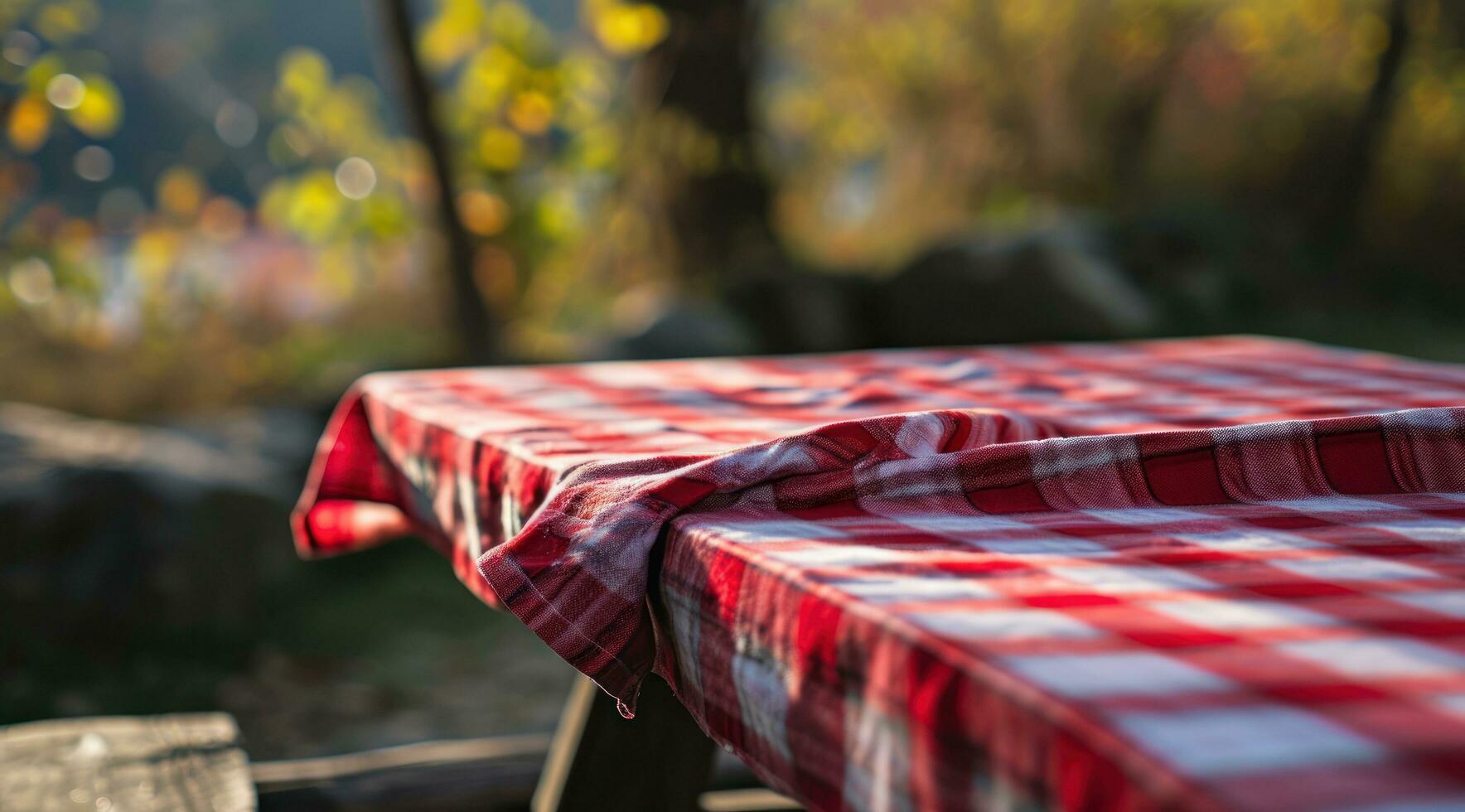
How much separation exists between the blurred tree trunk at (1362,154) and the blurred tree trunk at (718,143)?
9.43ft

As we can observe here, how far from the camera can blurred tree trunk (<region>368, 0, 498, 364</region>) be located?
15.7 feet

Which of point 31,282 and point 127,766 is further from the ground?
point 31,282

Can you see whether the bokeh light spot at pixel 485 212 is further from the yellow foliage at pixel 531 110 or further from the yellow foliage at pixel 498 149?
the yellow foliage at pixel 531 110

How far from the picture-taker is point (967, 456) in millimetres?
1024

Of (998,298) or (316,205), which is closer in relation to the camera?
(316,205)

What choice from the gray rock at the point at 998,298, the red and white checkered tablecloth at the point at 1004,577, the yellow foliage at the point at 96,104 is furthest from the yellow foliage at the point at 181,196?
the red and white checkered tablecloth at the point at 1004,577

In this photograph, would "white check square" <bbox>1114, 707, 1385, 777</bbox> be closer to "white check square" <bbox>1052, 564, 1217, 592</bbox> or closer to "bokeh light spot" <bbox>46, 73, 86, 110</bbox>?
"white check square" <bbox>1052, 564, 1217, 592</bbox>

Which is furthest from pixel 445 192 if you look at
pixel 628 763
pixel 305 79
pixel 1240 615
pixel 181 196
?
pixel 1240 615

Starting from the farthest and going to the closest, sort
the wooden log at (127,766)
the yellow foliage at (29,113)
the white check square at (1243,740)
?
1. the yellow foliage at (29,113)
2. the wooden log at (127,766)
3. the white check square at (1243,740)

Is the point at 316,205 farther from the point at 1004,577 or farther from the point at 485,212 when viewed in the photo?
the point at 1004,577

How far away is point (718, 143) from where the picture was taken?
608 centimetres

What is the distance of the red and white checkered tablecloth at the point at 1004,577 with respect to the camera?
572 mm

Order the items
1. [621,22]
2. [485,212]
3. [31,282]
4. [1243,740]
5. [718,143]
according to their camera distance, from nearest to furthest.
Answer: [1243,740] → [621,22] → [31,282] → [485,212] → [718,143]

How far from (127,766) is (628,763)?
73 centimetres
